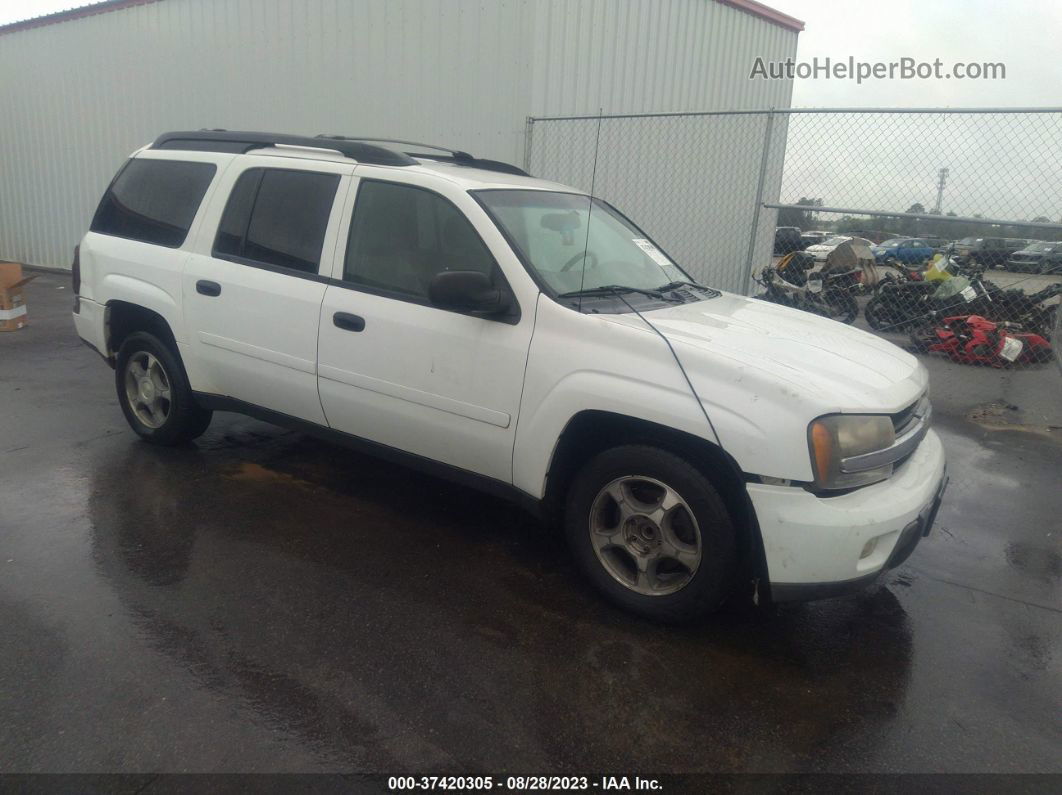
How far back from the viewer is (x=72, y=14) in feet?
44.5

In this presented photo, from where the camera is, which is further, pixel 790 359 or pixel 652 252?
pixel 652 252

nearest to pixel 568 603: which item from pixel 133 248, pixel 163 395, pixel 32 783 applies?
pixel 32 783

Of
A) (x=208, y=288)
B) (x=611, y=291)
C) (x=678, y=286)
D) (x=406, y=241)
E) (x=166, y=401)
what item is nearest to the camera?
(x=611, y=291)

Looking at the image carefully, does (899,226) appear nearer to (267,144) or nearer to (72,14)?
(267,144)

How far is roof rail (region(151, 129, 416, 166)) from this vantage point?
13.9ft

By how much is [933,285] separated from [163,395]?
355 inches

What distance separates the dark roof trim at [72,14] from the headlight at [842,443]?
13006 mm

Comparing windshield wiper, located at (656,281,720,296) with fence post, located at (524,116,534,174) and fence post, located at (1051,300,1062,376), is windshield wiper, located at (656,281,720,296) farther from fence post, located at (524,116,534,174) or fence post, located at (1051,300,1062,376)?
fence post, located at (1051,300,1062,376)

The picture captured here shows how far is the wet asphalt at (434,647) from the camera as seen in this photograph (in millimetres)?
2699

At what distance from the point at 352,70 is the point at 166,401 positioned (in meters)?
6.14

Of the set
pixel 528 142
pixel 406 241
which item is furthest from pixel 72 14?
pixel 406 241

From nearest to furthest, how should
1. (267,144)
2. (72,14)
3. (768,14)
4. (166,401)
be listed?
1. (267,144)
2. (166,401)
3. (768,14)
4. (72,14)

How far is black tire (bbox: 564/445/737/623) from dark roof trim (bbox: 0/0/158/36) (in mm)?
12377

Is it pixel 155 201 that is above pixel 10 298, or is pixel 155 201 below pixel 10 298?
above
